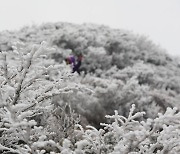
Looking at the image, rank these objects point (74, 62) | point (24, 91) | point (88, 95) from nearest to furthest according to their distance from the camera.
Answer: point (24, 91) < point (88, 95) < point (74, 62)

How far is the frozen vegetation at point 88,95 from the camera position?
2500mm

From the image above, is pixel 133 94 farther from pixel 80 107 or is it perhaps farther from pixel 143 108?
pixel 80 107

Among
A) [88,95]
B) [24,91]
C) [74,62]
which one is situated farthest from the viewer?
[74,62]

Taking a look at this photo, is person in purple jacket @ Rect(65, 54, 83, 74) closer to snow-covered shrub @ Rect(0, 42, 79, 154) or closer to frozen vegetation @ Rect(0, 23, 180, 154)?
frozen vegetation @ Rect(0, 23, 180, 154)

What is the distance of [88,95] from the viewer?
8875 mm

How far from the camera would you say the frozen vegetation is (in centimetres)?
250

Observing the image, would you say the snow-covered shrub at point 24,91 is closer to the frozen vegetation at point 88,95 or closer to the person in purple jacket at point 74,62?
the frozen vegetation at point 88,95

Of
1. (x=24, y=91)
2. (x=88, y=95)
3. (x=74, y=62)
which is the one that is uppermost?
(x=24, y=91)

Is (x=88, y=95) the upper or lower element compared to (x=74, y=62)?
upper

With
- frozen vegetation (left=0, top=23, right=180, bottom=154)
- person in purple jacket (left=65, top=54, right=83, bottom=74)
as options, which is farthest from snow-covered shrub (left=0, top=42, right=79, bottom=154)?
person in purple jacket (left=65, top=54, right=83, bottom=74)

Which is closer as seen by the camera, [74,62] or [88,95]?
[88,95]

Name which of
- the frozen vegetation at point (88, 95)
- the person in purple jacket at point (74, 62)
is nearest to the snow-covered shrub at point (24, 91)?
the frozen vegetation at point (88, 95)

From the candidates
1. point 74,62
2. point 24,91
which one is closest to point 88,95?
point 74,62

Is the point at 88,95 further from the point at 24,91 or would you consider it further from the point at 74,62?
the point at 24,91
